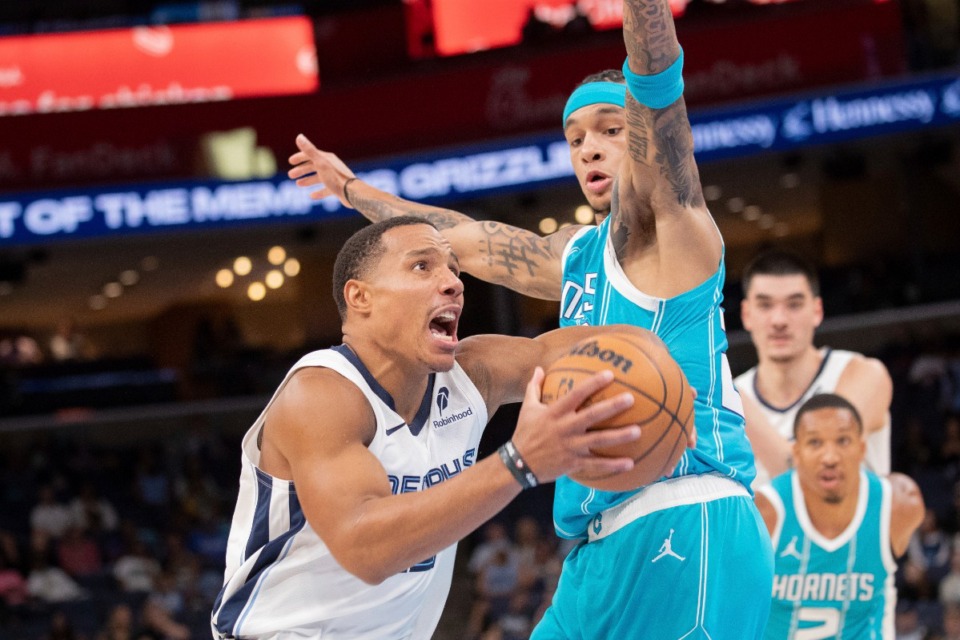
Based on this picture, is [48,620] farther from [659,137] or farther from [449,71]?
[659,137]

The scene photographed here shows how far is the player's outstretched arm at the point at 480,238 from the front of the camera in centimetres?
415

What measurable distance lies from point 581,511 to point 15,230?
11.4 m

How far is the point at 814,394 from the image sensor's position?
208 inches

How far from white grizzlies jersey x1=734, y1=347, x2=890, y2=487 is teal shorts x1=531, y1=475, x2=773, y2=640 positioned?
1977 mm

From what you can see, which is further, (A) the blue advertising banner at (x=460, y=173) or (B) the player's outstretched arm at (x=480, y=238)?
(A) the blue advertising banner at (x=460, y=173)

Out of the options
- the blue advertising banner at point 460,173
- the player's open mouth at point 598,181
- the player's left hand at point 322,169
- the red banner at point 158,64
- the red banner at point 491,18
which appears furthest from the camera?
the red banner at point 491,18

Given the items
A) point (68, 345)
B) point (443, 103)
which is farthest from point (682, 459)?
point (68, 345)

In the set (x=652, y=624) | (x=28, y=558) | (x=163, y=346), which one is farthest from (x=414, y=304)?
(x=163, y=346)

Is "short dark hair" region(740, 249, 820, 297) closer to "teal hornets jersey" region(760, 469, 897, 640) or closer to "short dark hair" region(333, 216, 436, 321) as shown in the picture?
"teal hornets jersey" region(760, 469, 897, 640)

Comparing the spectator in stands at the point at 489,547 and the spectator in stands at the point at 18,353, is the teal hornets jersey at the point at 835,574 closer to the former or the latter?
the spectator in stands at the point at 489,547

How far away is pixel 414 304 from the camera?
A: 3150 mm

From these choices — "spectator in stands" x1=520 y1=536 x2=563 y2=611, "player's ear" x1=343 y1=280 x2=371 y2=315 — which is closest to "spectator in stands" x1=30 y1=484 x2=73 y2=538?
"spectator in stands" x1=520 y1=536 x2=563 y2=611

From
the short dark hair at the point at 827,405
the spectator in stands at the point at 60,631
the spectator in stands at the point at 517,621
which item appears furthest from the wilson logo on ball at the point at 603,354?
the spectator in stands at the point at 60,631

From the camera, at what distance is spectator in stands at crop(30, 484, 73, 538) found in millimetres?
13414
